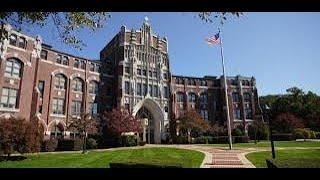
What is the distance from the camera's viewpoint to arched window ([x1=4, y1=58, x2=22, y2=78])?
99.0 feet

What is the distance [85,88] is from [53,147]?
13.1m

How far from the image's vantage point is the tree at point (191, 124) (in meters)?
42.8

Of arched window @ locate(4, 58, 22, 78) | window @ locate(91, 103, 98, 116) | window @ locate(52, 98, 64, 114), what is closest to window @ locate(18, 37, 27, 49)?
arched window @ locate(4, 58, 22, 78)

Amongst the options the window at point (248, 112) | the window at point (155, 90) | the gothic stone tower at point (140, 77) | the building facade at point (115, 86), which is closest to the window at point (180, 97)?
the building facade at point (115, 86)

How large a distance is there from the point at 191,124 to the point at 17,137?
1076 inches

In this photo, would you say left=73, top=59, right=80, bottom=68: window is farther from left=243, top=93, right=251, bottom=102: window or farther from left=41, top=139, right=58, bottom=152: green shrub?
left=243, top=93, right=251, bottom=102: window

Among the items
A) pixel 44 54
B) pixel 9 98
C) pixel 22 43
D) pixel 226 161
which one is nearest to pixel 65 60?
pixel 44 54

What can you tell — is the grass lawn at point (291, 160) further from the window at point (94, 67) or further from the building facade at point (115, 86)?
the window at point (94, 67)

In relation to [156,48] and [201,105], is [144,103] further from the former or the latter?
[201,105]

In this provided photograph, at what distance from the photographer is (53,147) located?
90.2 ft

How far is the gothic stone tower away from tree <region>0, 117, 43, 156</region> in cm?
2208

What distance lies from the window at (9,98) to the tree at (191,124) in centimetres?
2171

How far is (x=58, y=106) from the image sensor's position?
36500 millimetres
